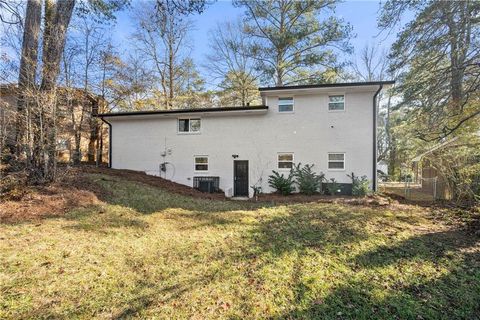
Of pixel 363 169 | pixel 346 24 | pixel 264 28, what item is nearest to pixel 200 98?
pixel 264 28

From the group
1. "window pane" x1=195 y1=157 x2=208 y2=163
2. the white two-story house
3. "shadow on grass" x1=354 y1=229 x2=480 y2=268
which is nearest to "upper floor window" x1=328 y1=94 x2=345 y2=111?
the white two-story house

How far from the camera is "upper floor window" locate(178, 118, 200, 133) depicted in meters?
13.3

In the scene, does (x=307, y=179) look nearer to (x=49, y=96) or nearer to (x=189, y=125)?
(x=189, y=125)

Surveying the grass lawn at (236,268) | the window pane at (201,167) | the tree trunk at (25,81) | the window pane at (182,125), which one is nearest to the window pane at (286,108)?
the window pane at (201,167)

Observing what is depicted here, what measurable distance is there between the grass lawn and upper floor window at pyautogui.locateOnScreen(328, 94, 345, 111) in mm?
7023

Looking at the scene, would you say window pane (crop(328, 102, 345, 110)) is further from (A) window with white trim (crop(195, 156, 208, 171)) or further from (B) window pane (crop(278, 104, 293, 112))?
(A) window with white trim (crop(195, 156, 208, 171))

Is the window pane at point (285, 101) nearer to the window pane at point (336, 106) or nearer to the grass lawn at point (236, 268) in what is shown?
the window pane at point (336, 106)

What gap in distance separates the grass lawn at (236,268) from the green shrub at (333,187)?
197 inches

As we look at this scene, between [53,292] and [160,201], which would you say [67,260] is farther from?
[160,201]

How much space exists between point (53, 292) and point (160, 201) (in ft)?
17.1

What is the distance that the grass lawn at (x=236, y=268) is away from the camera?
3033 millimetres

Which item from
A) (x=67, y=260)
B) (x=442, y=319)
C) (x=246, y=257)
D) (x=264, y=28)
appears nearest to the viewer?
(x=442, y=319)

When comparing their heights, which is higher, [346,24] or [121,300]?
[346,24]

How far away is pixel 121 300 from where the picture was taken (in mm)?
3074
